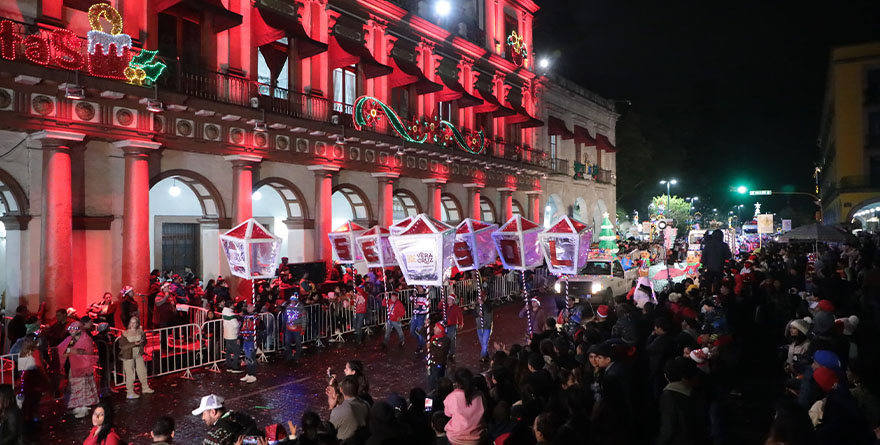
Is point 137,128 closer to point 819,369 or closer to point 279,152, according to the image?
point 279,152

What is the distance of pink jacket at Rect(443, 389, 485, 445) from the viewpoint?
20.2 feet

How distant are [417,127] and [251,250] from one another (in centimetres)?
1230

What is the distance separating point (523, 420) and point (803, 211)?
8786 centimetres

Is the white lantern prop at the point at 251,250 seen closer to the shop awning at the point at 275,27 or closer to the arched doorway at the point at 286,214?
the arched doorway at the point at 286,214

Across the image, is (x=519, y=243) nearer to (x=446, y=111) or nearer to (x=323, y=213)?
(x=323, y=213)

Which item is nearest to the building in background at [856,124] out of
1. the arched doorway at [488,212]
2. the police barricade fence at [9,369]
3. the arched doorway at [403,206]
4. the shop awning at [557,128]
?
the shop awning at [557,128]

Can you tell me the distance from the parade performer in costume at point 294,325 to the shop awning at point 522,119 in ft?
70.7

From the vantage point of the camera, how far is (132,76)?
15.0 meters

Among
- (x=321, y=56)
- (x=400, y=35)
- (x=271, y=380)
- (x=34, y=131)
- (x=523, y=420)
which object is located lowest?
(x=271, y=380)

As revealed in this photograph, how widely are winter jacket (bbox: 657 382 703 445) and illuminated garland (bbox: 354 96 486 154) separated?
17.9 meters

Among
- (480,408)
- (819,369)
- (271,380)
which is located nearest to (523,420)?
(480,408)

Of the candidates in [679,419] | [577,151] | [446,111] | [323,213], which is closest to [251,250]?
[323,213]

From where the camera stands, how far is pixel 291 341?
14.1 metres

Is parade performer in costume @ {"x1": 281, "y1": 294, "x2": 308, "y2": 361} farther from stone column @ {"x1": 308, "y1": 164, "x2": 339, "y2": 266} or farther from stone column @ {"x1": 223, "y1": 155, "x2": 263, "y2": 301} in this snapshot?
stone column @ {"x1": 308, "y1": 164, "x2": 339, "y2": 266}
